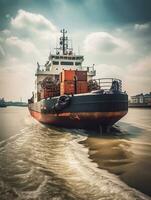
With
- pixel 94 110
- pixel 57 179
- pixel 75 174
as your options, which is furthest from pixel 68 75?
pixel 57 179

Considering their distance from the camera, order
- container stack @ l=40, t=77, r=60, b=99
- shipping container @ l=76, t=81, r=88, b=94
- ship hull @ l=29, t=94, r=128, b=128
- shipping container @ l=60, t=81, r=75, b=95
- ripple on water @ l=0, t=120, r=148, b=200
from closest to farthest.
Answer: ripple on water @ l=0, t=120, r=148, b=200 < ship hull @ l=29, t=94, r=128, b=128 < shipping container @ l=60, t=81, r=75, b=95 < shipping container @ l=76, t=81, r=88, b=94 < container stack @ l=40, t=77, r=60, b=99

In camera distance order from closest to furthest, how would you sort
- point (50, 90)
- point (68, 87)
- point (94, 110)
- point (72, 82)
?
point (94, 110), point (68, 87), point (72, 82), point (50, 90)

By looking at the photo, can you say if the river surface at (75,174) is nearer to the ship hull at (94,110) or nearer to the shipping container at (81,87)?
the ship hull at (94,110)

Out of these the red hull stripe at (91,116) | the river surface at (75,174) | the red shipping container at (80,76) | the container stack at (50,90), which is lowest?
the river surface at (75,174)

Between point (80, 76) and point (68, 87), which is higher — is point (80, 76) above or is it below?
above

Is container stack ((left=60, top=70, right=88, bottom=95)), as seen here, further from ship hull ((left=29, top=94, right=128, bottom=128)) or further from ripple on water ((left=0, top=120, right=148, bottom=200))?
ripple on water ((left=0, top=120, right=148, bottom=200))

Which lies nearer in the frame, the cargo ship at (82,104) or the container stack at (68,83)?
the cargo ship at (82,104)

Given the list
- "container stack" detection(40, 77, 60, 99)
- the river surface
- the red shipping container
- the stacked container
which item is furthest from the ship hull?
the river surface

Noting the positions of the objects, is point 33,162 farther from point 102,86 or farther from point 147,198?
point 102,86

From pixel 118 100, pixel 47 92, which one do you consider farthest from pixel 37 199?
pixel 47 92

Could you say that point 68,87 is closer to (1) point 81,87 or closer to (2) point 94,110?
(1) point 81,87

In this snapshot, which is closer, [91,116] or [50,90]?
[91,116]

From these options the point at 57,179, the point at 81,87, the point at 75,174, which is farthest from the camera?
the point at 81,87

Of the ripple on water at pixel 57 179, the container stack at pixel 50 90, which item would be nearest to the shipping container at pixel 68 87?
the container stack at pixel 50 90
